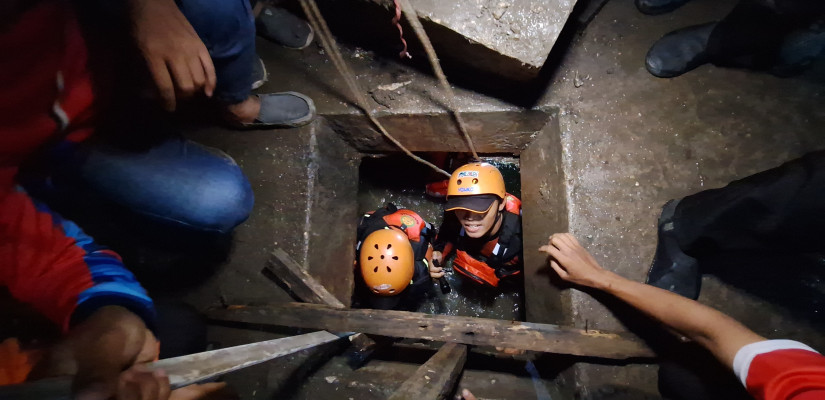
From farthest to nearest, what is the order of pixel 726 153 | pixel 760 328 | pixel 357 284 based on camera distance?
pixel 357 284 → pixel 726 153 → pixel 760 328

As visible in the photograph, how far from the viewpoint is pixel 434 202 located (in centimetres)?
478

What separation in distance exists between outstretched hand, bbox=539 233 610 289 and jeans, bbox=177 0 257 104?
2.13 meters

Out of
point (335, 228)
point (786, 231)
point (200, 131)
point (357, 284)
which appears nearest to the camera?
point (786, 231)

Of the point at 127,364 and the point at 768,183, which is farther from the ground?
the point at 768,183

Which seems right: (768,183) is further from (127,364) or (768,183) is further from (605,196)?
(127,364)

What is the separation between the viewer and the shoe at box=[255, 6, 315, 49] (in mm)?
2822

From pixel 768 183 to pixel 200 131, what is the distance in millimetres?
3352

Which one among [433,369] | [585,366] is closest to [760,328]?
[585,366]

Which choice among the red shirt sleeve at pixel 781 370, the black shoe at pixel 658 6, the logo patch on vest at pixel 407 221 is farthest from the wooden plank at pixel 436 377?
the black shoe at pixel 658 6

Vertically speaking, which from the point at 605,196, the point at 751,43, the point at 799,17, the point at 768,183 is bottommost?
the point at 605,196

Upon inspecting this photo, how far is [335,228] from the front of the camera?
3086 mm

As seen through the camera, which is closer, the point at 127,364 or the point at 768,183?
the point at 127,364

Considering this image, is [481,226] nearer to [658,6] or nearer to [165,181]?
[658,6]

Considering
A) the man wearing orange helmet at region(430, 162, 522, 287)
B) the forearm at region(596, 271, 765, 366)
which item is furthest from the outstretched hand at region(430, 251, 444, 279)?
the forearm at region(596, 271, 765, 366)
